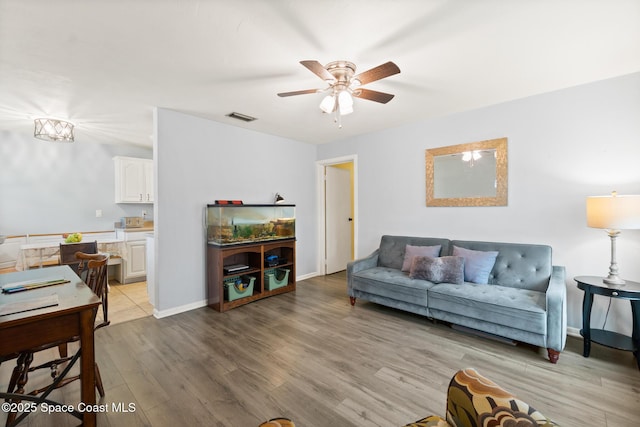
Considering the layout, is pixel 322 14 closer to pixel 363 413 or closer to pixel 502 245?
pixel 363 413

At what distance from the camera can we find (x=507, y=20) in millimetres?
1702

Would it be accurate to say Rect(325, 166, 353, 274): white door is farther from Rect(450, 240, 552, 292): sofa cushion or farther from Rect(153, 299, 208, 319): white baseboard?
Rect(450, 240, 552, 292): sofa cushion

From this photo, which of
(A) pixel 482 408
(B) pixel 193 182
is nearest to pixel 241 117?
(B) pixel 193 182

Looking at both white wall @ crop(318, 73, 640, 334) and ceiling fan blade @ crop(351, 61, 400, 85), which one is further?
white wall @ crop(318, 73, 640, 334)

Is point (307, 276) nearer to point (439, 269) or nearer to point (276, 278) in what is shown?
point (276, 278)

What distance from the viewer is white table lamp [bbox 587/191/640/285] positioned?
2080 mm

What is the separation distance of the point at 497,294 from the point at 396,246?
1366 mm

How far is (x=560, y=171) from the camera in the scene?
275cm

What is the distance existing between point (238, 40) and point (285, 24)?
37 centimetres

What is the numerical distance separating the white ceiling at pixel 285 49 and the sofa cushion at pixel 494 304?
196cm

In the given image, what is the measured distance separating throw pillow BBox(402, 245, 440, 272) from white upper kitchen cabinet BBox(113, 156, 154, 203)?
14.8 feet

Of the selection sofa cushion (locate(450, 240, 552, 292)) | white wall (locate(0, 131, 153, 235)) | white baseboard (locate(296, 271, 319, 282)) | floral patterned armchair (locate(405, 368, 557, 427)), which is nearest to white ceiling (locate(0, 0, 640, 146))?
white wall (locate(0, 131, 153, 235))

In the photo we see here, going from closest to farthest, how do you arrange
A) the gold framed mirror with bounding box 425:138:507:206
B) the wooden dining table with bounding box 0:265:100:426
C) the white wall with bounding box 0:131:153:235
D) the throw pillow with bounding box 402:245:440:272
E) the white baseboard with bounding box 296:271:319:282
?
1. the wooden dining table with bounding box 0:265:100:426
2. the gold framed mirror with bounding box 425:138:507:206
3. the throw pillow with bounding box 402:245:440:272
4. the white wall with bounding box 0:131:153:235
5. the white baseboard with bounding box 296:271:319:282

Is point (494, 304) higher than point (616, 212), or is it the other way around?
point (616, 212)
